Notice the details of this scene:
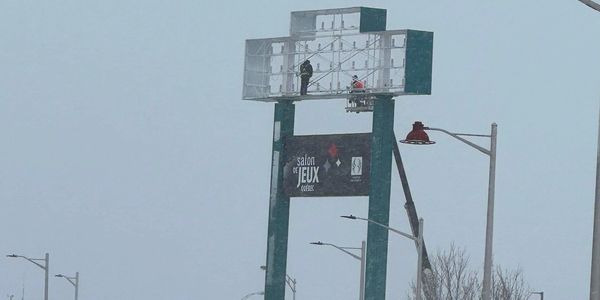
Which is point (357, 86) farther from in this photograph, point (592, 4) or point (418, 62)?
point (592, 4)

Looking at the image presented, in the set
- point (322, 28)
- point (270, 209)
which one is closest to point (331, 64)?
point (322, 28)

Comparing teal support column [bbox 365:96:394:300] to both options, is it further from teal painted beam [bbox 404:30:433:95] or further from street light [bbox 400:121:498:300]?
street light [bbox 400:121:498:300]

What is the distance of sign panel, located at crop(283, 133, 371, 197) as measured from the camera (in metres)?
57.4

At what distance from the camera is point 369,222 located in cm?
5581

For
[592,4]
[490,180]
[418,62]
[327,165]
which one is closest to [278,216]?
[327,165]

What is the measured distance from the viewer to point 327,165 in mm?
58469

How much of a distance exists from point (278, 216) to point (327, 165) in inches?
103

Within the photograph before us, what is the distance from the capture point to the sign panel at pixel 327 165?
2261 inches

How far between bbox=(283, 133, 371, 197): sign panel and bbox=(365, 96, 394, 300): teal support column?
2.68ft

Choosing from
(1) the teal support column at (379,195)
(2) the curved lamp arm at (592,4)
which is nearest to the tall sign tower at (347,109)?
(1) the teal support column at (379,195)

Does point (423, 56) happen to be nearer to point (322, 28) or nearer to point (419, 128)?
point (322, 28)

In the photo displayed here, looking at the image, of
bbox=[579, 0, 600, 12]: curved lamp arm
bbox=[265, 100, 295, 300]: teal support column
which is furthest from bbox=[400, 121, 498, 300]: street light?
bbox=[265, 100, 295, 300]: teal support column

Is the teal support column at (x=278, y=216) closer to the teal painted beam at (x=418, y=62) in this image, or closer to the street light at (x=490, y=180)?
the teal painted beam at (x=418, y=62)

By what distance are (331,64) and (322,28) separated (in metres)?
1.27
